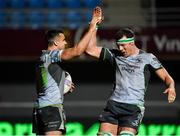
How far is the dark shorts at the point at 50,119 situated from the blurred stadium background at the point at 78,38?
26.5 feet

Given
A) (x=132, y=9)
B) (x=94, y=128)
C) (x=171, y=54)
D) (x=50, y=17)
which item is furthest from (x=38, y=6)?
(x=94, y=128)

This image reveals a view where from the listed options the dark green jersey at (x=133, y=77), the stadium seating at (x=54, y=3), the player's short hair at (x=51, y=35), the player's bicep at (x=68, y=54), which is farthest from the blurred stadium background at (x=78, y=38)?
the player's bicep at (x=68, y=54)

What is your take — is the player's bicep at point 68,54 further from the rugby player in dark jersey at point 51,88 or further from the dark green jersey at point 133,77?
the dark green jersey at point 133,77

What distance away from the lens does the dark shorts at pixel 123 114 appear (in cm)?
739

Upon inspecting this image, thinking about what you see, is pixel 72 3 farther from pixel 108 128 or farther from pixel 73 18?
pixel 108 128

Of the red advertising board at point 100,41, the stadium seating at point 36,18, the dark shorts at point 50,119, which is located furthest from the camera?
the stadium seating at point 36,18

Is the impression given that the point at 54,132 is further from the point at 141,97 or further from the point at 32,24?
the point at 32,24

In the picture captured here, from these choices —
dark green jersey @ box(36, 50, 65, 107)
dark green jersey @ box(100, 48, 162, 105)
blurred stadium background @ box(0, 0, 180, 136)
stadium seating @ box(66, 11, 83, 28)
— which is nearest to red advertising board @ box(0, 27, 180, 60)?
blurred stadium background @ box(0, 0, 180, 136)

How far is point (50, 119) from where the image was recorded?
22.8 ft

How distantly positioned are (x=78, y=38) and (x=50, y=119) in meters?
8.24

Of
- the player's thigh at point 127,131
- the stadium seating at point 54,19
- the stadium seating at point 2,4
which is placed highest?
the stadium seating at point 2,4

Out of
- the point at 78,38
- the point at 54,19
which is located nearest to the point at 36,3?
the point at 54,19

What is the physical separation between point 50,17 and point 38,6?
69 centimetres

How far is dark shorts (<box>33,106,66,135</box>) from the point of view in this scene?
692 cm
